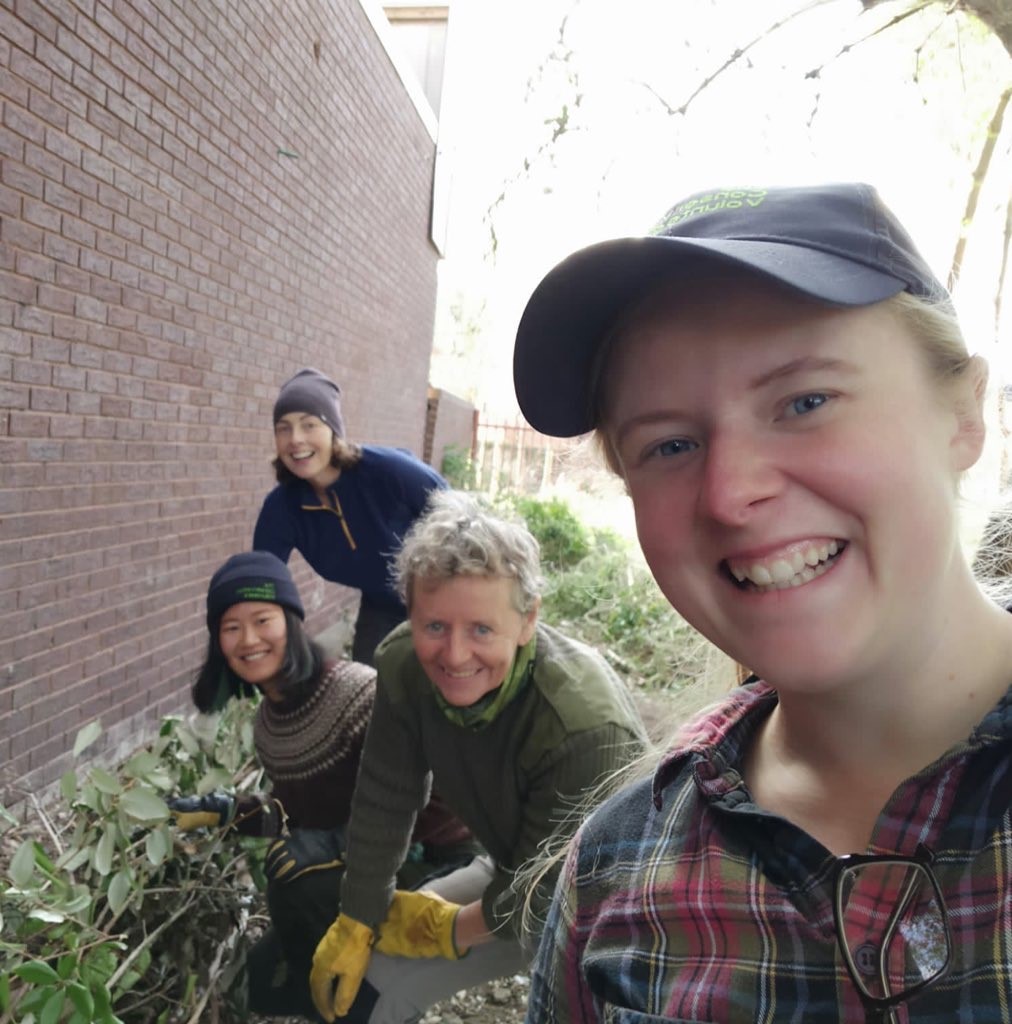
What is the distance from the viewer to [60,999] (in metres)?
1.59

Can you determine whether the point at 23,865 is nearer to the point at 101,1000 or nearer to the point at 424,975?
the point at 101,1000

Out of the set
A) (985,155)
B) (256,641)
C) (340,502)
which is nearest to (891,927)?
(256,641)

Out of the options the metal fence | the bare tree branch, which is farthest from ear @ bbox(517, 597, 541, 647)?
the metal fence

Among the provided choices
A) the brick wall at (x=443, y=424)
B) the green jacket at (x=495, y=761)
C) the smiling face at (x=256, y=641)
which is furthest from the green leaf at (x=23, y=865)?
the brick wall at (x=443, y=424)

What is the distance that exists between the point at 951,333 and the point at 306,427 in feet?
10.3

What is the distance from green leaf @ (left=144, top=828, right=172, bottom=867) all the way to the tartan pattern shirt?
1290 millimetres

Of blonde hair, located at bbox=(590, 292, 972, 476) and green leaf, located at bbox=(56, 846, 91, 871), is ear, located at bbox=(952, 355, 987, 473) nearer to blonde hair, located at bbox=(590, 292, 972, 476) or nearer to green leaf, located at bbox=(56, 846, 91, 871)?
blonde hair, located at bbox=(590, 292, 972, 476)

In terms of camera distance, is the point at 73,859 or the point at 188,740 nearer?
the point at 73,859

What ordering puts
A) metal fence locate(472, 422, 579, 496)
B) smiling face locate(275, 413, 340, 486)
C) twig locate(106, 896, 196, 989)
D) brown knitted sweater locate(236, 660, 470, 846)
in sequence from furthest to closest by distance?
metal fence locate(472, 422, 579, 496), smiling face locate(275, 413, 340, 486), brown knitted sweater locate(236, 660, 470, 846), twig locate(106, 896, 196, 989)

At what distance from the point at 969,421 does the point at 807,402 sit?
21 centimetres

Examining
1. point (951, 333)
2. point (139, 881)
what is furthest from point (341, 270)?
point (951, 333)

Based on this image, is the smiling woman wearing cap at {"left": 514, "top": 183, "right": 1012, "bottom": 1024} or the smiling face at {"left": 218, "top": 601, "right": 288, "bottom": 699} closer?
the smiling woman wearing cap at {"left": 514, "top": 183, "right": 1012, "bottom": 1024}

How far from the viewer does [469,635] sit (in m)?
1.97

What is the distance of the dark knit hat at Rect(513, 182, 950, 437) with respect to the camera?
78 cm
